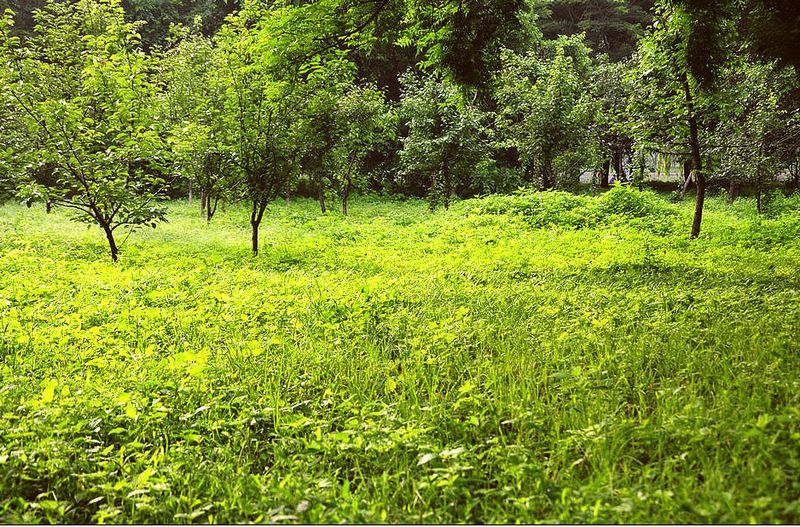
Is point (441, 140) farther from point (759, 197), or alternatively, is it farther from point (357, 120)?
point (759, 197)

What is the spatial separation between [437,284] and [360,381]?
2.96m

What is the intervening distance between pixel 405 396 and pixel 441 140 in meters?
16.6

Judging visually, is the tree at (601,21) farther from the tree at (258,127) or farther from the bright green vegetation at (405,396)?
the bright green vegetation at (405,396)

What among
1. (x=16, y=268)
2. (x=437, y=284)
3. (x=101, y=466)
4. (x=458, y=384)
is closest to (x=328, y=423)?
(x=458, y=384)

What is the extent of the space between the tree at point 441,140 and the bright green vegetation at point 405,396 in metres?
13.1

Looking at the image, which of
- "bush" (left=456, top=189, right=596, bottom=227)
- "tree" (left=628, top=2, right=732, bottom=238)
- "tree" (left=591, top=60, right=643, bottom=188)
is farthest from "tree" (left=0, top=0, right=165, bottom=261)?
"tree" (left=591, top=60, right=643, bottom=188)

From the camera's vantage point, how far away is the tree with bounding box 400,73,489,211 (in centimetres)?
1866

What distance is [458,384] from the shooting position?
10.9 feet

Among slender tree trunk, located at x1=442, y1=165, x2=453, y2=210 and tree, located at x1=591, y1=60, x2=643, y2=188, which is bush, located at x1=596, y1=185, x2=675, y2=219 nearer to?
slender tree trunk, located at x1=442, y1=165, x2=453, y2=210

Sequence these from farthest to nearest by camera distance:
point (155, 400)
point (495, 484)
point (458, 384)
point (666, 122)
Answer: point (666, 122), point (458, 384), point (155, 400), point (495, 484)

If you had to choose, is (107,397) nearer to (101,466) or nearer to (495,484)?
(101,466)

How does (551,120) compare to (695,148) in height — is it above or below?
above

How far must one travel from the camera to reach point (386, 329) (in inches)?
175

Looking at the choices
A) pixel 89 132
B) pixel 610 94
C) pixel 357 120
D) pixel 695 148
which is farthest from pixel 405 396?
pixel 610 94
